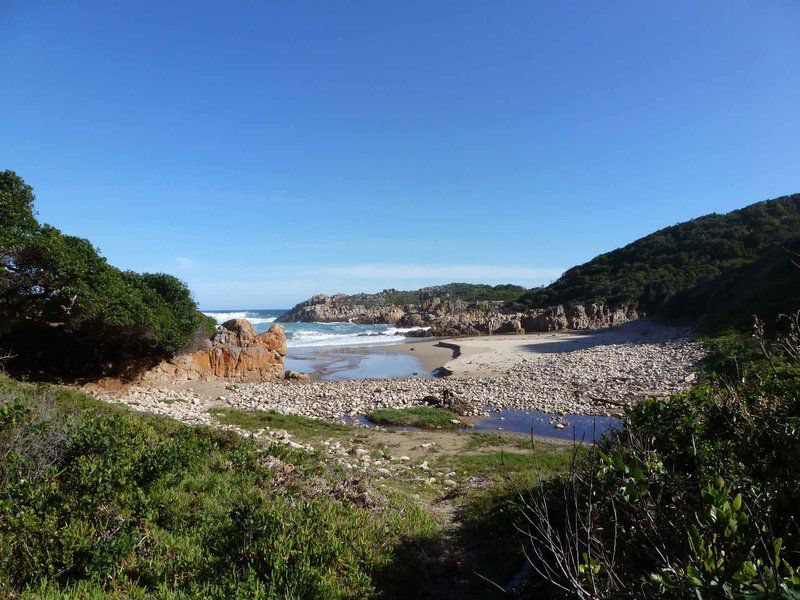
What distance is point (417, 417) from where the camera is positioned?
16.1 metres

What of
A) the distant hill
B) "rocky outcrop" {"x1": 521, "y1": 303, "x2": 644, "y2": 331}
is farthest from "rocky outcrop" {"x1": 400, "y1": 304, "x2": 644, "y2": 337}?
the distant hill

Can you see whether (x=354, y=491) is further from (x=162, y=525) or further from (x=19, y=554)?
(x=19, y=554)

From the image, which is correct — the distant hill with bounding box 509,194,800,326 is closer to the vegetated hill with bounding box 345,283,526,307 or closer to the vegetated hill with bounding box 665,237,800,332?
the vegetated hill with bounding box 665,237,800,332

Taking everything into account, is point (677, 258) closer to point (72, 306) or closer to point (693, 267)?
point (693, 267)

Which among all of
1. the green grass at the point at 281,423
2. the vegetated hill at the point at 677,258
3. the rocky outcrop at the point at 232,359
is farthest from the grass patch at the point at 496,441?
the vegetated hill at the point at 677,258

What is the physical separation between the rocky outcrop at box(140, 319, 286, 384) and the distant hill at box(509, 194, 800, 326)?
30352 mm

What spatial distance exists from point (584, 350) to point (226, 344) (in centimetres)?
2379

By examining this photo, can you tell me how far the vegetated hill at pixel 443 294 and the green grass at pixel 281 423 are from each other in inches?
3402

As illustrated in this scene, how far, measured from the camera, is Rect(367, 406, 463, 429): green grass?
616 inches

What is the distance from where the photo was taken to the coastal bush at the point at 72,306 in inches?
469

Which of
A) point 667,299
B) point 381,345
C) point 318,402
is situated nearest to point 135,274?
point 318,402

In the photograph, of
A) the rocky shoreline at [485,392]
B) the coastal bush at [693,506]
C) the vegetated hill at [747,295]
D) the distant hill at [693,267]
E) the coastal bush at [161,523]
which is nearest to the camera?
the coastal bush at [693,506]

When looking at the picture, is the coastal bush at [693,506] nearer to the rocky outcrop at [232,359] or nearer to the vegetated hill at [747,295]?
the rocky outcrop at [232,359]

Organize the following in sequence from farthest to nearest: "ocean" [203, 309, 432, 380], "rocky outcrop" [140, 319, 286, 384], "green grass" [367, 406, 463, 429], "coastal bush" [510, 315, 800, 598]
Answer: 1. "ocean" [203, 309, 432, 380]
2. "rocky outcrop" [140, 319, 286, 384]
3. "green grass" [367, 406, 463, 429]
4. "coastal bush" [510, 315, 800, 598]
